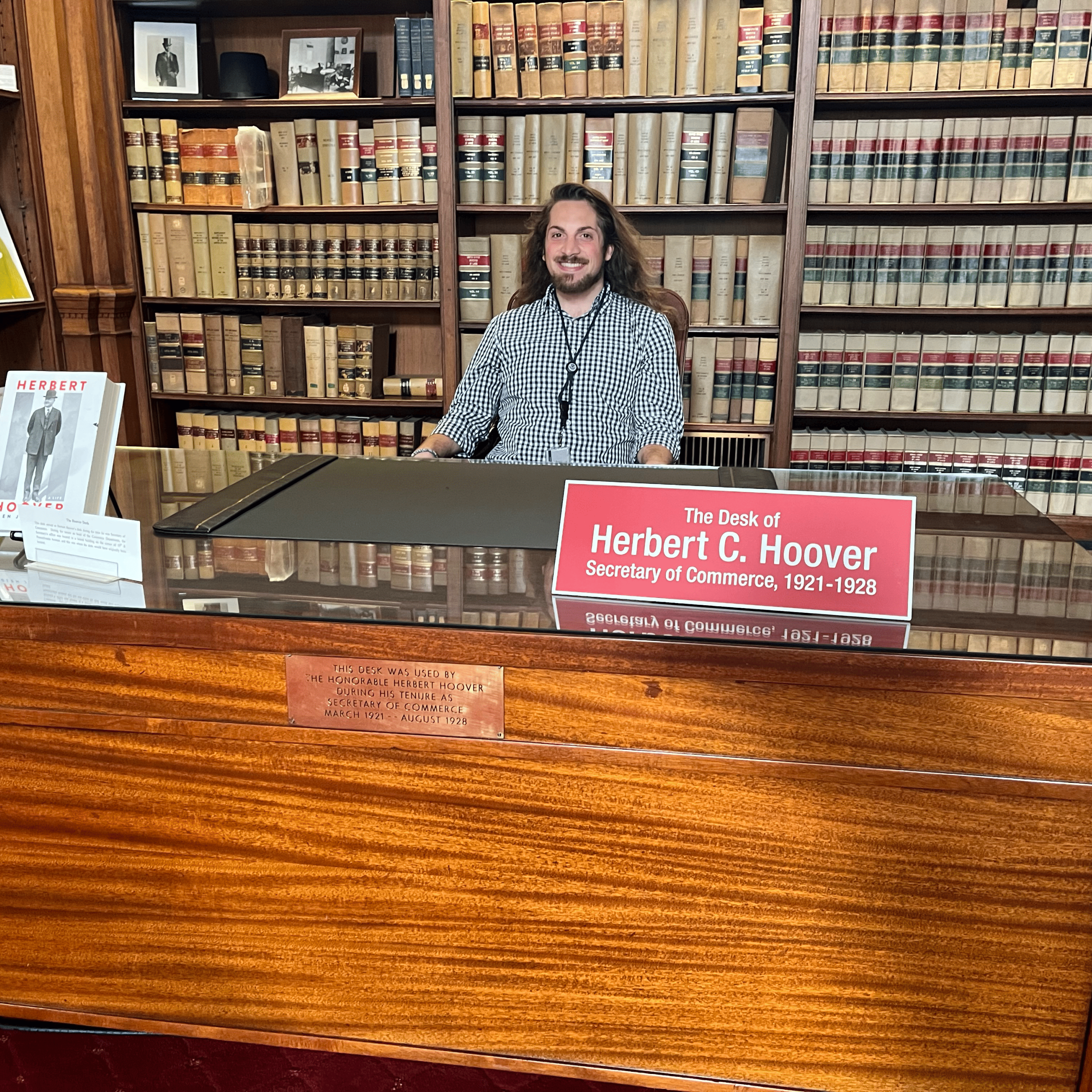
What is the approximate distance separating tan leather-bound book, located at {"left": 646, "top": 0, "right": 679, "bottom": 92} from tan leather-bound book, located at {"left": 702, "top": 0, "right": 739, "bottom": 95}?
3.8 inches

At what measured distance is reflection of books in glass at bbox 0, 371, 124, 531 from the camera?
118cm

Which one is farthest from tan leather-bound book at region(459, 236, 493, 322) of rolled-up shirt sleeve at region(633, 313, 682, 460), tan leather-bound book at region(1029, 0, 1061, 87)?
tan leather-bound book at region(1029, 0, 1061, 87)

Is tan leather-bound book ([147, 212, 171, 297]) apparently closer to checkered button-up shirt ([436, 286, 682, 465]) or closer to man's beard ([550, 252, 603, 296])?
checkered button-up shirt ([436, 286, 682, 465])

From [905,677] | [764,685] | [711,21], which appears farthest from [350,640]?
[711,21]

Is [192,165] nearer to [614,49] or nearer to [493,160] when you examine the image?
[493,160]

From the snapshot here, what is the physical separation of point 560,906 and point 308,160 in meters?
2.80

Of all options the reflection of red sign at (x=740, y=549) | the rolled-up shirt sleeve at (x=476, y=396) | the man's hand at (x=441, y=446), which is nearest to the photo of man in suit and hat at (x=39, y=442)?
the reflection of red sign at (x=740, y=549)

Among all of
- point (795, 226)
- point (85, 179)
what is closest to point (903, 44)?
point (795, 226)

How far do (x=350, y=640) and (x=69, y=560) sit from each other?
0.40 meters

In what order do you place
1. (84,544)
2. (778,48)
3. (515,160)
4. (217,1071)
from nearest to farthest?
1. (84,544)
2. (217,1071)
3. (778,48)
4. (515,160)

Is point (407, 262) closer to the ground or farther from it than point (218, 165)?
closer to the ground

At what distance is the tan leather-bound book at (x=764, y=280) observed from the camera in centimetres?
302

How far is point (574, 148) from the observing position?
302 centimetres

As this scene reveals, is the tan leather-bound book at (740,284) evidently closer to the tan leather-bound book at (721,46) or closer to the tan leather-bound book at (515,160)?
the tan leather-bound book at (721,46)
